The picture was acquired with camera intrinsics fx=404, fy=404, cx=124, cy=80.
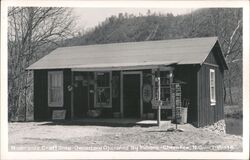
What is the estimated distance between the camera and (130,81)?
15789mm

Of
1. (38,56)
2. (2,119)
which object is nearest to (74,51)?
(38,56)

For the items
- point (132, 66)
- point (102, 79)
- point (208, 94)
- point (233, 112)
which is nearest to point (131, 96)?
point (102, 79)

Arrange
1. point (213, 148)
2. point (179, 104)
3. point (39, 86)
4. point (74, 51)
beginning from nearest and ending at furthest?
point (213, 148)
point (179, 104)
point (39, 86)
point (74, 51)

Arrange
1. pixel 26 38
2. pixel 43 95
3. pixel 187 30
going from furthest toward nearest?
pixel 187 30 → pixel 26 38 → pixel 43 95

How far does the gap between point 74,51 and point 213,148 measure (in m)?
9.94

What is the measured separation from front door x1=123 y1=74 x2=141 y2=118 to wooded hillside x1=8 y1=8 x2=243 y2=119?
19.1 ft

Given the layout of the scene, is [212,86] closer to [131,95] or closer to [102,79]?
[131,95]

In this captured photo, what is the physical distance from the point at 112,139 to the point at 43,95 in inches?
272

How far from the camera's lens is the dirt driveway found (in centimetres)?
963

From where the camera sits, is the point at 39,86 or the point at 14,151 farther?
the point at 39,86

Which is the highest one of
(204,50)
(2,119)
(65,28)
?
(65,28)

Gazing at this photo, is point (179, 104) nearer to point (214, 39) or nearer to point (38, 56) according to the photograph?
point (214, 39)

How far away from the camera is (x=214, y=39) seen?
51.5 feet

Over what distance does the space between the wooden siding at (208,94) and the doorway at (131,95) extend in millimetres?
2460
